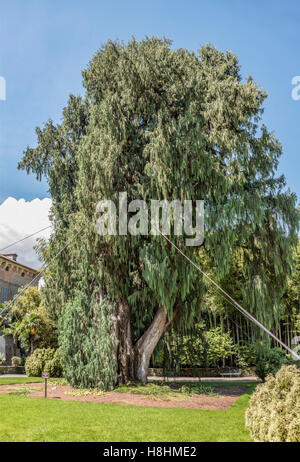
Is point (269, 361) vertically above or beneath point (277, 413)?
beneath

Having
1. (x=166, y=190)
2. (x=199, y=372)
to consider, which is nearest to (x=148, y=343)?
(x=166, y=190)

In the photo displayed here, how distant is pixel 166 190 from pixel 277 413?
8823 mm

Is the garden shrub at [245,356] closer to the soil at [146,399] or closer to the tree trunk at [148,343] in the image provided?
the soil at [146,399]

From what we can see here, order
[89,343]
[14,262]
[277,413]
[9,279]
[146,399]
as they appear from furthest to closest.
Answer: [14,262] < [9,279] < [89,343] < [146,399] < [277,413]

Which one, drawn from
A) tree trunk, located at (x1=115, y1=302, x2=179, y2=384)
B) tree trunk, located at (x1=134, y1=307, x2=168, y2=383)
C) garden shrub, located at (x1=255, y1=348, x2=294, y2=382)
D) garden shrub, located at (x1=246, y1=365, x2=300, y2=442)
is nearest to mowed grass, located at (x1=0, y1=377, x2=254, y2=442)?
garden shrub, located at (x1=246, y1=365, x2=300, y2=442)

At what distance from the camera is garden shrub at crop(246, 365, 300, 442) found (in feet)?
18.8

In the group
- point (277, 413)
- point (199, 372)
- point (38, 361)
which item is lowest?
point (199, 372)

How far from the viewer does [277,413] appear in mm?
5910

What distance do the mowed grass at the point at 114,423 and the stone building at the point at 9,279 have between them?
2333 centimetres

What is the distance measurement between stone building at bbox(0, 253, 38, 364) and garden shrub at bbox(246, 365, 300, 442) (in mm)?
28608

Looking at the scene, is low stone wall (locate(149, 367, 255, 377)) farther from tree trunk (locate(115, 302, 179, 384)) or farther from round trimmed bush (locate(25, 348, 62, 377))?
tree trunk (locate(115, 302, 179, 384))

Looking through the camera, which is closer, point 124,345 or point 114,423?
point 114,423

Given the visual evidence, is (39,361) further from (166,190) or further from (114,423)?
(114,423)

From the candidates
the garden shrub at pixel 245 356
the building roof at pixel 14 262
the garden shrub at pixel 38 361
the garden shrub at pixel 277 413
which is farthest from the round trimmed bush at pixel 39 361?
the garden shrub at pixel 277 413
